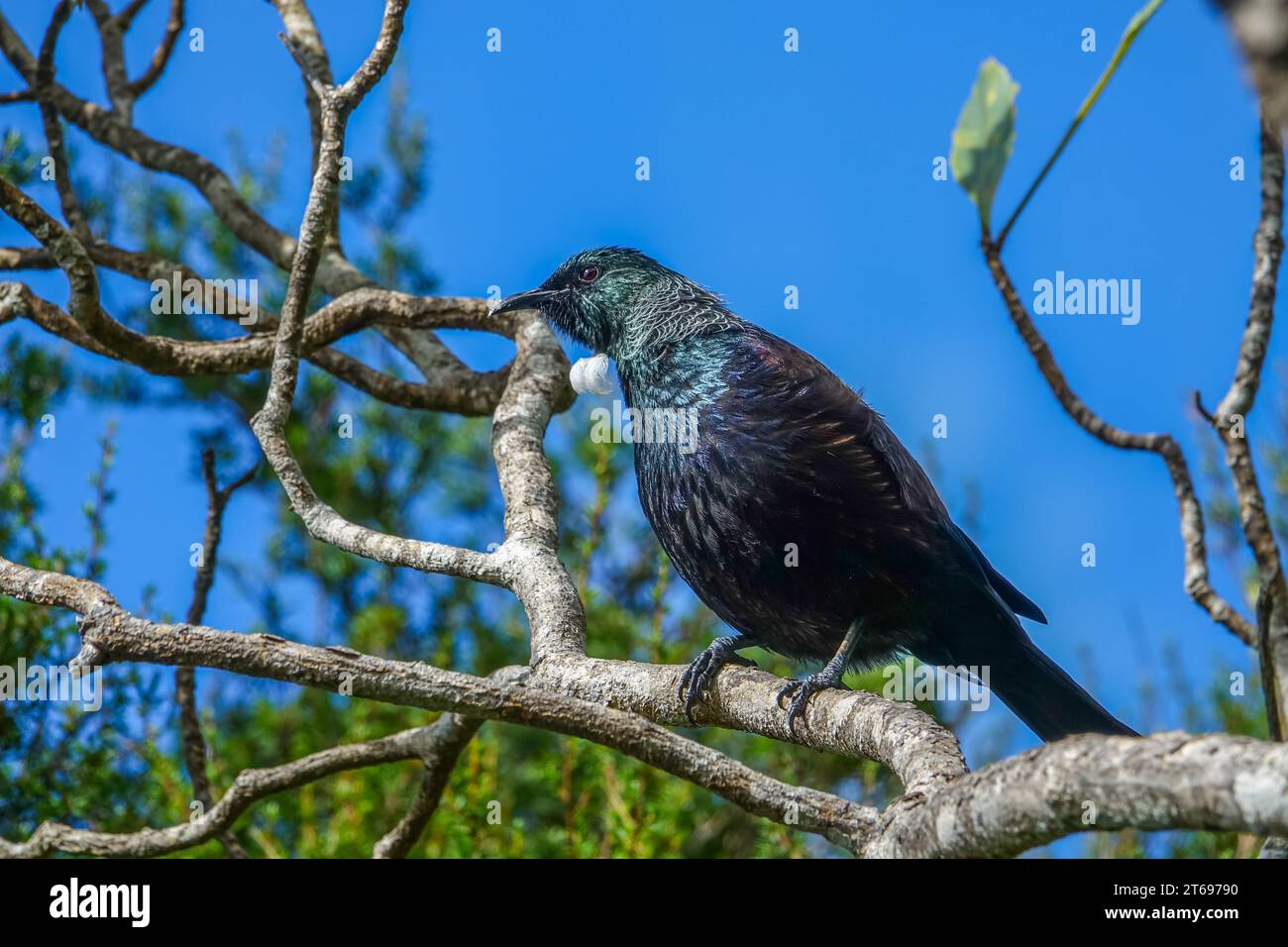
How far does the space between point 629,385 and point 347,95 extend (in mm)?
1075

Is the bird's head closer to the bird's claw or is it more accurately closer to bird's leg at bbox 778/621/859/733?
bird's leg at bbox 778/621/859/733

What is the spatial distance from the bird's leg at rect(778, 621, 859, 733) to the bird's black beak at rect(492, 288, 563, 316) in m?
1.50

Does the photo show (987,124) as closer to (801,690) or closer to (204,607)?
(801,690)

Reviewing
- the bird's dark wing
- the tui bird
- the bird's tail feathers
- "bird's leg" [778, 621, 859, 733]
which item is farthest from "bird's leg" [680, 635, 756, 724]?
the bird's tail feathers

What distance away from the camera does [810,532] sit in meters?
3.20

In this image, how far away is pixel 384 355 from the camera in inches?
253

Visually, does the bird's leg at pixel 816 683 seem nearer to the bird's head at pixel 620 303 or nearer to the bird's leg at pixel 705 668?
the bird's leg at pixel 705 668

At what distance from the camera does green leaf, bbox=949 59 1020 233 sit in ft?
7.54

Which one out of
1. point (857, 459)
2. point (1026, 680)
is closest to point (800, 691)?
point (857, 459)

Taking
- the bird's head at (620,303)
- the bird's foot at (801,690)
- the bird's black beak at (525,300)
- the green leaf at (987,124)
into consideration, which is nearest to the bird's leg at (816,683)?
the bird's foot at (801,690)

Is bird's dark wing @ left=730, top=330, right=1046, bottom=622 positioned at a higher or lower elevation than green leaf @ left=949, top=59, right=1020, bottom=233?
lower

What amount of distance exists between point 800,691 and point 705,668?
1.03 feet

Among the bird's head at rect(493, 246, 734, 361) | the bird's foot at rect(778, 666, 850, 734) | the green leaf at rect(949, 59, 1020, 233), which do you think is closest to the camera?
the green leaf at rect(949, 59, 1020, 233)

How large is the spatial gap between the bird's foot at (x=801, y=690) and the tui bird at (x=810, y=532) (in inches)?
3.9
